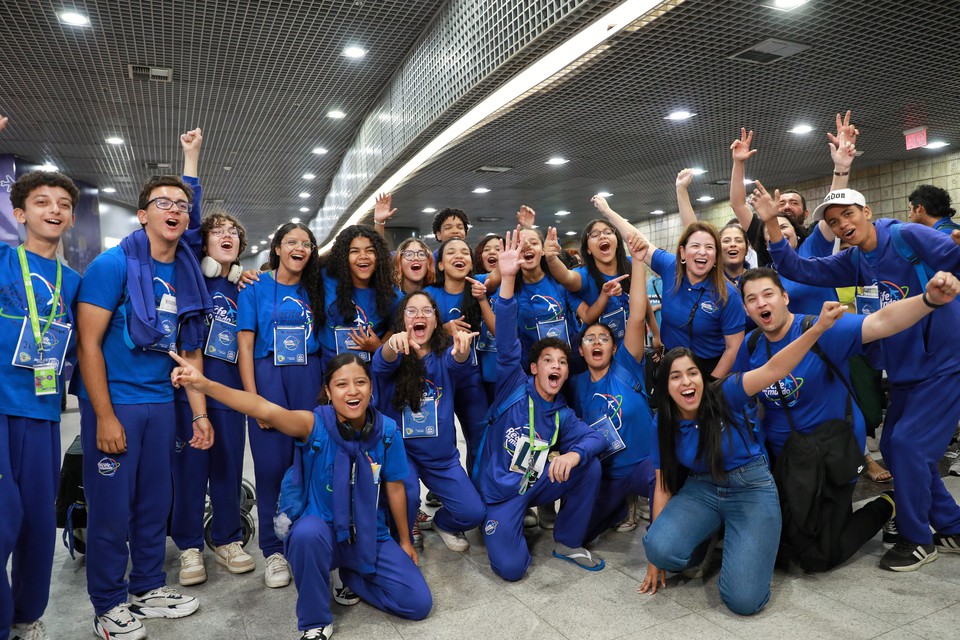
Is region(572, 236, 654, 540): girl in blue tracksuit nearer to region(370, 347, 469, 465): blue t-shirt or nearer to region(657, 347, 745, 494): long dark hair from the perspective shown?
region(657, 347, 745, 494): long dark hair

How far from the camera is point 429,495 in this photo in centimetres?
407

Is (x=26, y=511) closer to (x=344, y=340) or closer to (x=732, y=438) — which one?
(x=344, y=340)

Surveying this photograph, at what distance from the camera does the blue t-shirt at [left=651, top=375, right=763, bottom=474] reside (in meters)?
2.73

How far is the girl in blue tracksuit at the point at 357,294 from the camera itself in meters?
3.25

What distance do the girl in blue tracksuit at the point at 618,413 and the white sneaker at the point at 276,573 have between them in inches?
57.5

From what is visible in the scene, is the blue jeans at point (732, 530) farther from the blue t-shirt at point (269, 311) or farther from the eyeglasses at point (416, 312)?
the blue t-shirt at point (269, 311)

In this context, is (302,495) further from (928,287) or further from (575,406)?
(928,287)

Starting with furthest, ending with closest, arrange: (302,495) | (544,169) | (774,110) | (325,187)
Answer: (325,187), (544,169), (774,110), (302,495)

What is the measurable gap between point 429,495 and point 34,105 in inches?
242

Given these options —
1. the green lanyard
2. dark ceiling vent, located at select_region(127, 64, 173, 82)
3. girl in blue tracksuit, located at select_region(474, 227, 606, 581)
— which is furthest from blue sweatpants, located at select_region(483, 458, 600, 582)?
dark ceiling vent, located at select_region(127, 64, 173, 82)

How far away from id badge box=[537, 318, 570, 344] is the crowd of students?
0.02 meters

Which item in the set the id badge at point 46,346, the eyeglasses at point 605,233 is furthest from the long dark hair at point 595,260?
the id badge at point 46,346

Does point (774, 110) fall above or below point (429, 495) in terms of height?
above

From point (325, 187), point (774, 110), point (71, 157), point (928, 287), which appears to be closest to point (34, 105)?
point (71, 157)
